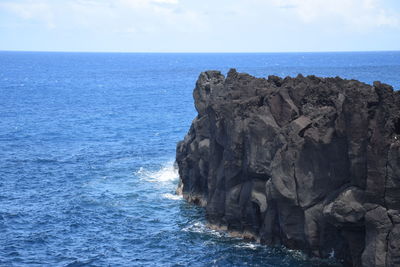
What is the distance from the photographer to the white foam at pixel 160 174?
80.1 m

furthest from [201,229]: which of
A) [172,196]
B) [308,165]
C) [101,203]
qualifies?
[308,165]

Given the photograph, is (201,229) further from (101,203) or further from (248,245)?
(101,203)

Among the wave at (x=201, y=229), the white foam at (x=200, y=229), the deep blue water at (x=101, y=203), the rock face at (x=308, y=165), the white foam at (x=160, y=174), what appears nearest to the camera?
the rock face at (x=308, y=165)

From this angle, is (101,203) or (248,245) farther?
(101,203)

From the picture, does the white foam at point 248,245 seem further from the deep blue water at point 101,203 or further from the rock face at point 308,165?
the rock face at point 308,165

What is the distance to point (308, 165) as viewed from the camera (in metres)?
50.0

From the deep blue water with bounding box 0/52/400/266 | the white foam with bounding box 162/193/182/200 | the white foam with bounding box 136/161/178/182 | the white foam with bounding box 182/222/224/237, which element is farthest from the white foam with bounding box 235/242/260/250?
the white foam with bounding box 136/161/178/182

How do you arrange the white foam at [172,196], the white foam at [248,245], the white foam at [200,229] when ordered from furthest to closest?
1. the white foam at [172,196]
2. the white foam at [200,229]
3. the white foam at [248,245]

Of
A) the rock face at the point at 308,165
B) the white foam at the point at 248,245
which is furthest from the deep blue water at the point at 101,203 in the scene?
the rock face at the point at 308,165

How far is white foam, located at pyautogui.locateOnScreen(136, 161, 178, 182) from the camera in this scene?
80062 millimetres

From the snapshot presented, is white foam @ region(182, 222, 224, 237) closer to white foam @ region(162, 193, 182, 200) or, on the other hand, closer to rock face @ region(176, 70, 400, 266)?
rock face @ region(176, 70, 400, 266)

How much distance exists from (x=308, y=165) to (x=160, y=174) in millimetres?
35504

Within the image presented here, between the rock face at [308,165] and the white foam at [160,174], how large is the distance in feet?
45.9

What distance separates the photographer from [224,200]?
60.1m
